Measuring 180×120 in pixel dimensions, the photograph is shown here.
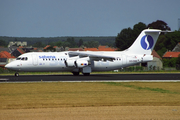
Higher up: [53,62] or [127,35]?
[127,35]

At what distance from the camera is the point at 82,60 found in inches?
1545

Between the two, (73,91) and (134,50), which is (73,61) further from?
(73,91)

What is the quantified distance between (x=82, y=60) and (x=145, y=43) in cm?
1010

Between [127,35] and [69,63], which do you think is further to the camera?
[127,35]

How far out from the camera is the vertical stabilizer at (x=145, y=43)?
142 feet

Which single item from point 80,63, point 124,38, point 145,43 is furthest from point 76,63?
point 124,38

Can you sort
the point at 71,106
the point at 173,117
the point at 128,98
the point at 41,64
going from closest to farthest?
the point at 173,117
the point at 71,106
the point at 128,98
the point at 41,64

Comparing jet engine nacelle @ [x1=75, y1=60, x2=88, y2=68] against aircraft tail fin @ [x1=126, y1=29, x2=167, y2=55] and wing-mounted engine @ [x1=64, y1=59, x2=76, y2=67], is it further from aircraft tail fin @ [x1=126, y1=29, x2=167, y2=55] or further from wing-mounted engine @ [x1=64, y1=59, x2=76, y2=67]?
aircraft tail fin @ [x1=126, y1=29, x2=167, y2=55]

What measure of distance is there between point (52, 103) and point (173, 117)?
280 inches

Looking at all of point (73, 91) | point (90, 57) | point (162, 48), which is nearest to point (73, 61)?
point (90, 57)

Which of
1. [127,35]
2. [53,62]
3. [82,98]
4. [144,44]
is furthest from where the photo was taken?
[127,35]

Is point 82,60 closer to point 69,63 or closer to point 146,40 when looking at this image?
point 69,63

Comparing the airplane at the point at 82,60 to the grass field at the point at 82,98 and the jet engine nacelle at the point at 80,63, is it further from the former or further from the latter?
the grass field at the point at 82,98

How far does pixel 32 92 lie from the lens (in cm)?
2259
